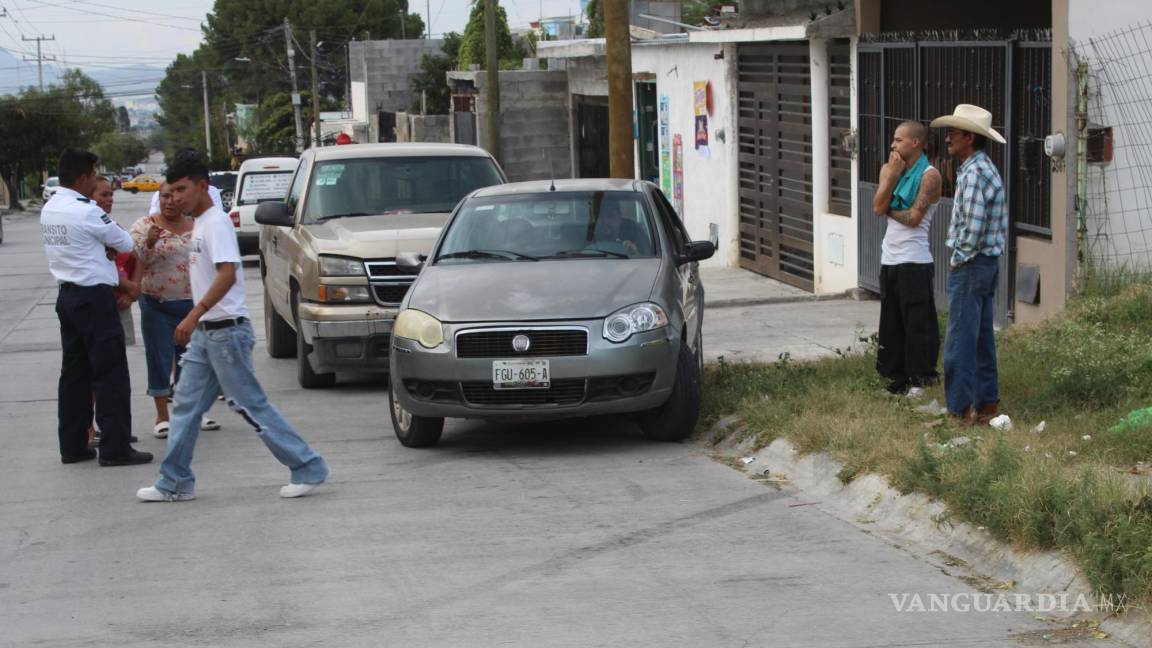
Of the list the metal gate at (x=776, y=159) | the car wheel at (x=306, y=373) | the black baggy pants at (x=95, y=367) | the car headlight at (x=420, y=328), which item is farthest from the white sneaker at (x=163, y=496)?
the metal gate at (x=776, y=159)

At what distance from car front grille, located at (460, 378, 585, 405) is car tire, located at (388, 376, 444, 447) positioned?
45cm

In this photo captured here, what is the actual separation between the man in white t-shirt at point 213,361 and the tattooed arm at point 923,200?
384cm

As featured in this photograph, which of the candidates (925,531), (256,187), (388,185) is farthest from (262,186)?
(925,531)

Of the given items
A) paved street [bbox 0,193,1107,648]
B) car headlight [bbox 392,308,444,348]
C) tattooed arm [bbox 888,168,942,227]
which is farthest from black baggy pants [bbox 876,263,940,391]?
car headlight [bbox 392,308,444,348]

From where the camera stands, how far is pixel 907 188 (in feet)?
30.2

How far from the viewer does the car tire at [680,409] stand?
30.3 feet

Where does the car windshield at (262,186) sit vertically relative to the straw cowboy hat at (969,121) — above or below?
below

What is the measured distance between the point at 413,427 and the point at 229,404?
5.68 ft

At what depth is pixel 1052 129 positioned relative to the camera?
11.5 m

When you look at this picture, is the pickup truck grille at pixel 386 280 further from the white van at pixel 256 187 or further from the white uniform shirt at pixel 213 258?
the white van at pixel 256 187

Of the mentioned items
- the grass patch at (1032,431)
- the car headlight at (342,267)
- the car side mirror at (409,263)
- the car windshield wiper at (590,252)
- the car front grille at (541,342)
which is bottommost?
the grass patch at (1032,431)

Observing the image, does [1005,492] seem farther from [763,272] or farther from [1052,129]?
[763,272]

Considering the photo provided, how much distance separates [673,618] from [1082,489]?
1.85 m

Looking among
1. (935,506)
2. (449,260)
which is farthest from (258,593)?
(449,260)
